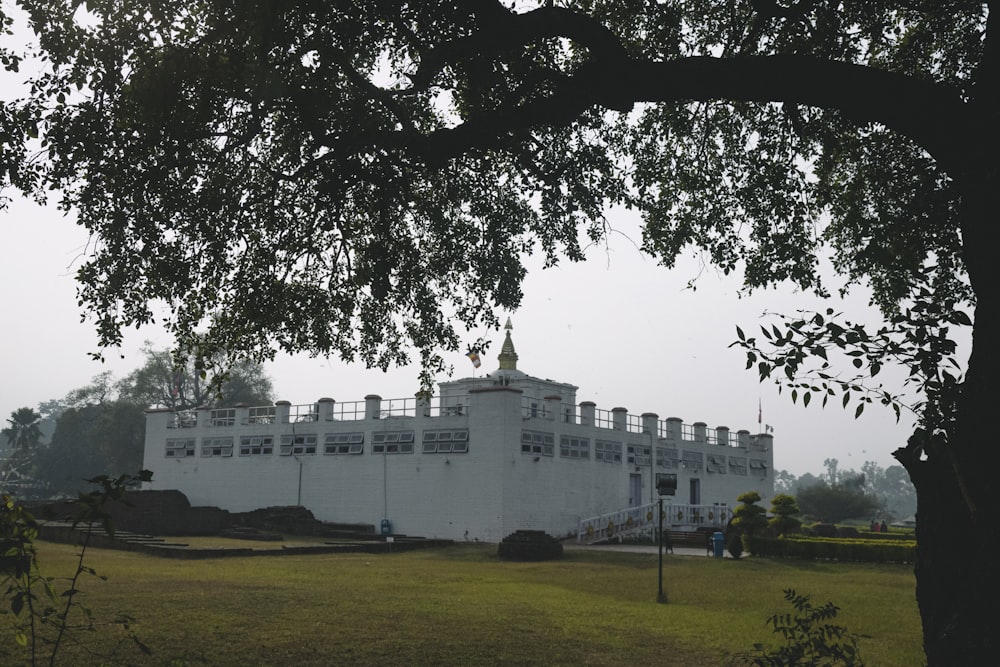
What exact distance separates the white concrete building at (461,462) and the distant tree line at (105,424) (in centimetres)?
1907

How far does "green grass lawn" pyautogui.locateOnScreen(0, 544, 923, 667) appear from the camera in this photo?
8672 millimetres

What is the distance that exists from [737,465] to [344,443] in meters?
22.2

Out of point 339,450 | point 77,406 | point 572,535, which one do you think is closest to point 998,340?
point 572,535

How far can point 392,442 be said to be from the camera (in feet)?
A: 124

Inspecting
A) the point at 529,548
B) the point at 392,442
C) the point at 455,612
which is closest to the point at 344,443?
the point at 392,442

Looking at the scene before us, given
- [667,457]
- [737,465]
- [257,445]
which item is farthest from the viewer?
[737,465]

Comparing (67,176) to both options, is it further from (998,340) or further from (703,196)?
(998,340)

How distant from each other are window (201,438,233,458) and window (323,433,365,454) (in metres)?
6.69

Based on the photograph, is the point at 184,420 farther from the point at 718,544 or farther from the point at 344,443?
the point at 718,544

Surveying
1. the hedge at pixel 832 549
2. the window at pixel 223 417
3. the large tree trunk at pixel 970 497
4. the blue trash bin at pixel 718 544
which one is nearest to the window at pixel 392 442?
the window at pixel 223 417

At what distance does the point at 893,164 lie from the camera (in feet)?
33.6

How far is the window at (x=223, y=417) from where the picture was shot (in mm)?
44375

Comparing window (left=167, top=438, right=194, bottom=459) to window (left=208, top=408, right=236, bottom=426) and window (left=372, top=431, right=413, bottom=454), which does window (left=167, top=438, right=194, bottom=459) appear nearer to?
window (left=208, top=408, right=236, bottom=426)

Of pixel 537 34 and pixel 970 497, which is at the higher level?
pixel 537 34
